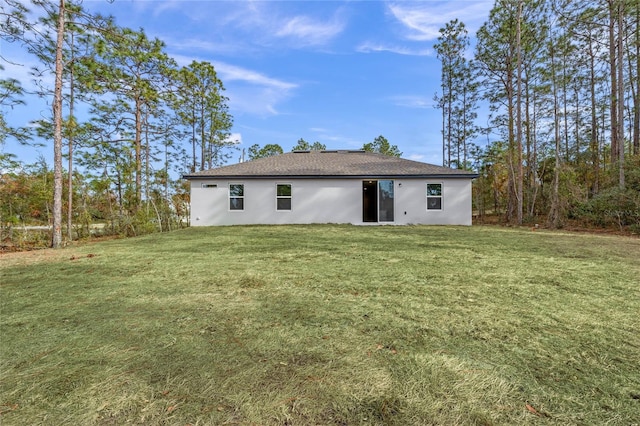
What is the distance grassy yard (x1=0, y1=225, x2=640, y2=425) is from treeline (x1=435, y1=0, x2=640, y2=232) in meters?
8.61

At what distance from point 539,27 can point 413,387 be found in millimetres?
16397

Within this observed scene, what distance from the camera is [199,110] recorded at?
1812 centimetres

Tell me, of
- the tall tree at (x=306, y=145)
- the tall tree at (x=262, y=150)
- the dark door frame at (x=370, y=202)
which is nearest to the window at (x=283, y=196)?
the dark door frame at (x=370, y=202)

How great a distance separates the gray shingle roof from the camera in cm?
1134

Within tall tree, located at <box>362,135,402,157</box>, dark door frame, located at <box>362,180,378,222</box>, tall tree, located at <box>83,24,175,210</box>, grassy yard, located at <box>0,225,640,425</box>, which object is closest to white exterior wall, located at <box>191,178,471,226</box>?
dark door frame, located at <box>362,180,378,222</box>

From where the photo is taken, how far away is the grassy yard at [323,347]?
133cm

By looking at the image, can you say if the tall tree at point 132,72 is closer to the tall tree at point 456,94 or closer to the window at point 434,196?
the window at point 434,196

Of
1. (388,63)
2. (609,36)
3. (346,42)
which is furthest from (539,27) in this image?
(346,42)

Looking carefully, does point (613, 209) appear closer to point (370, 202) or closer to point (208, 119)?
point (370, 202)

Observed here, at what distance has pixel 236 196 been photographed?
1155 cm

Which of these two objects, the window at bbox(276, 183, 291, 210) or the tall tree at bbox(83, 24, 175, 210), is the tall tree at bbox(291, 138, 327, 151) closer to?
the tall tree at bbox(83, 24, 175, 210)

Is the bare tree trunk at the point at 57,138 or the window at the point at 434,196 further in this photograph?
the window at the point at 434,196

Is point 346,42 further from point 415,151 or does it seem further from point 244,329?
point 415,151

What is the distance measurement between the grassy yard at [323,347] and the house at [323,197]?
7.59 m
